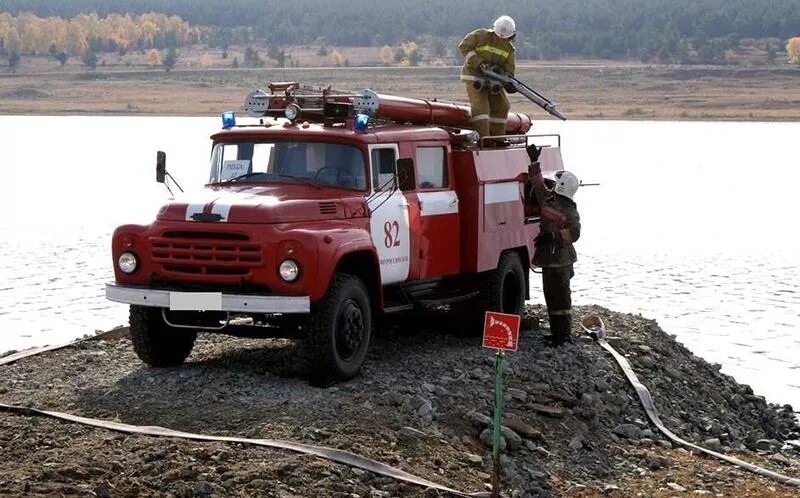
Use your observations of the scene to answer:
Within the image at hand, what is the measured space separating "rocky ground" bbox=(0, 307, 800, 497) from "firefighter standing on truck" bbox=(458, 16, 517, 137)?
2.50m

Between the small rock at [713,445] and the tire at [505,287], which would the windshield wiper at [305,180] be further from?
the small rock at [713,445]

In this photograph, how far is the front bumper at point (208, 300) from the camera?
11.4 meters

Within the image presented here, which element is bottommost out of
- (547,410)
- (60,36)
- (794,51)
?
(794,51)

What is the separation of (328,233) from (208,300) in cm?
109

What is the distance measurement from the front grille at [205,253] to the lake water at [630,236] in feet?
1.63

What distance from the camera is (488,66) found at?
16375mm

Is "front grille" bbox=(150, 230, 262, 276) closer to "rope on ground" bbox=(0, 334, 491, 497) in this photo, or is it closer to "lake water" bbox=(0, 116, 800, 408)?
"lake water" bbox=(0, 116, 800, 408)

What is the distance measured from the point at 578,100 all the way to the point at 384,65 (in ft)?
156

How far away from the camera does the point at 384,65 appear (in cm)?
15488

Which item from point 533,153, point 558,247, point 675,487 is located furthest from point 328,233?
point 533,153

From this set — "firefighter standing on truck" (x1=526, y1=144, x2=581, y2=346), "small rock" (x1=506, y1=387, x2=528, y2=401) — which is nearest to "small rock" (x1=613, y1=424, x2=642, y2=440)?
"small rock" (x1=506, y1=387, x2=528, y2=401)

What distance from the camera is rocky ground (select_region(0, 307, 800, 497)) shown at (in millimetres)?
9984

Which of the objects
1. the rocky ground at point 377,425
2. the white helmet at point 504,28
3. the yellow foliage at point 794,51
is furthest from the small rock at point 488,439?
the yellow foliage at point 794,51

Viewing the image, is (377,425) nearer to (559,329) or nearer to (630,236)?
(559,329)
